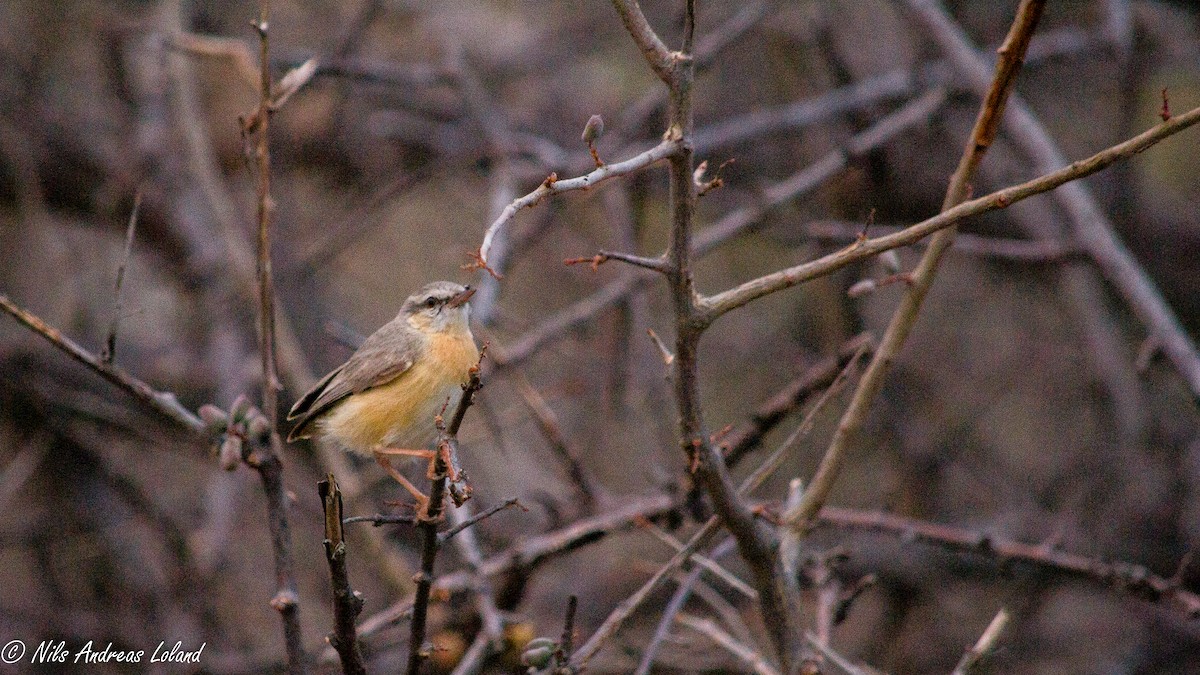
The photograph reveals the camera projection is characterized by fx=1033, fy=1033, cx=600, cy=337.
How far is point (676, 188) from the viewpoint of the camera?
2.12 metres

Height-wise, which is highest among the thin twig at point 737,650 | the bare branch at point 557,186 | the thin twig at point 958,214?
the bare branch at point 557,186

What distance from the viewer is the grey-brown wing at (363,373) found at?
A: 4.07m

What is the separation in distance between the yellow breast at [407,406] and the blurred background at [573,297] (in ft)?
1.45

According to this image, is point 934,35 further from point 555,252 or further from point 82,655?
point 82,655

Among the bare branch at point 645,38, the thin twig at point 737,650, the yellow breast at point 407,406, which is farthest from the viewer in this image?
the yellow breast at point 407,406

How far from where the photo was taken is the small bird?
13.1ft

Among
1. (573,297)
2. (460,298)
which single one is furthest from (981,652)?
(573,297)

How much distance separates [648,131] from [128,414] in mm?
3794

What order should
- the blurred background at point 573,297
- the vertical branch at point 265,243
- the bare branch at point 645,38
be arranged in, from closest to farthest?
1. the bare branch at point 645,38
2. the vertical branch at point 265,243
3. the blurred background at point 573,297

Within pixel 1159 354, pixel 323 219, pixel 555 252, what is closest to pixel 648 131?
pixel 555 252

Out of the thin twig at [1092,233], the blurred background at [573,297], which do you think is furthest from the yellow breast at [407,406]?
the thin twig at [1092,233]

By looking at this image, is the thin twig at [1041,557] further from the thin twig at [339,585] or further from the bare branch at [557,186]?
the bare branch at [557,186]

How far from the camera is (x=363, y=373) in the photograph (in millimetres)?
4109

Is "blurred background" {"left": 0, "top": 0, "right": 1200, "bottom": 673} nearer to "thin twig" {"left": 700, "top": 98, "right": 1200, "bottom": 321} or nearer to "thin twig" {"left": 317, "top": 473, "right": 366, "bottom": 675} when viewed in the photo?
"thin twig" {"left": 317, "top": 473, "right": 366, "bottom": 675}
